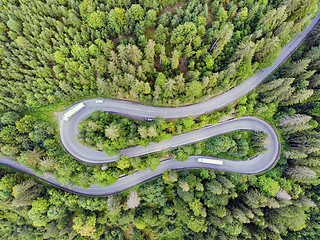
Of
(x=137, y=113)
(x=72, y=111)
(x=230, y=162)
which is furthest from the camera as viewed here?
(x=230, y=162)

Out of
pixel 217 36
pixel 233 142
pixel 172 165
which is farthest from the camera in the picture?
pixel 172 165

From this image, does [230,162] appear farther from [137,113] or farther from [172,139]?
[137,113]

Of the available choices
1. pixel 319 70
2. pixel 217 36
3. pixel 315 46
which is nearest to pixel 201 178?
pixel 217 36

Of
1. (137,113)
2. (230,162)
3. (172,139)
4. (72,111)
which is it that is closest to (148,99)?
(137,113)

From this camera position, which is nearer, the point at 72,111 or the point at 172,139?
the point at 72,111

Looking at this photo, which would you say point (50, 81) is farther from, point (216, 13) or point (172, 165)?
point (216, 13)

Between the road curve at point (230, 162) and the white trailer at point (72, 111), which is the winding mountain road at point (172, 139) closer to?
the road curve at point (230, 162)
